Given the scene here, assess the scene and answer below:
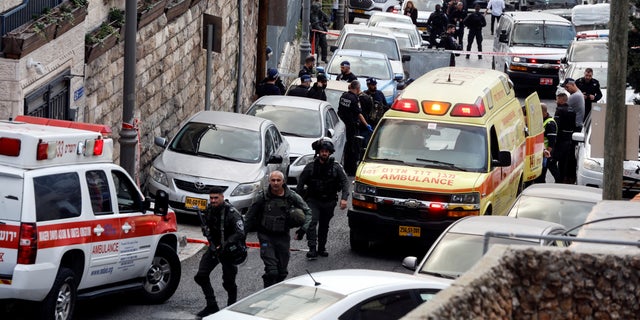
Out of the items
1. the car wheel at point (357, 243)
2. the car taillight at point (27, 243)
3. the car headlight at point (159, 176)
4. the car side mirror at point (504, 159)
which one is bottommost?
the car wheel at point (357, 243)

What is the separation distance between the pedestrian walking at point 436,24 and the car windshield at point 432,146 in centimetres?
2610

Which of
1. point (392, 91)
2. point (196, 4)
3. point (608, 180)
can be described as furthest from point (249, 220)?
point (392, 91)

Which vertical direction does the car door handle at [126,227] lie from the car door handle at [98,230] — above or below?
below

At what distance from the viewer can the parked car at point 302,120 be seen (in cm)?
2280

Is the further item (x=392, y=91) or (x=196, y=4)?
(x=392, y=91)

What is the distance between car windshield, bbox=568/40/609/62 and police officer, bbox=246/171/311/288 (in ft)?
64.6

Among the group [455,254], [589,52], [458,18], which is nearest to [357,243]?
[455,254]

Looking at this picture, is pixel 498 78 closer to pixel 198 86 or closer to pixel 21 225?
pixel 198 86

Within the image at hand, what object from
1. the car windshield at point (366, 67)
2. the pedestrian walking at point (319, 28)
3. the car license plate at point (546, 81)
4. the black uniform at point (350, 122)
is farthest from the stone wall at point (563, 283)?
the pedestrian walking at point (319, 28)

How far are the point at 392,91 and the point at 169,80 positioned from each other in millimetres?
7074

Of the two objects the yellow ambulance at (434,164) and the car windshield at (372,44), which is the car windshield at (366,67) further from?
the yellow ambulance at (434,164)

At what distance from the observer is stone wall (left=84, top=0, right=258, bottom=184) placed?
20266mm

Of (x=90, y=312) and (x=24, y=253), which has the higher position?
(x=24, y=253)

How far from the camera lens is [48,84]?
17953 millimetres
